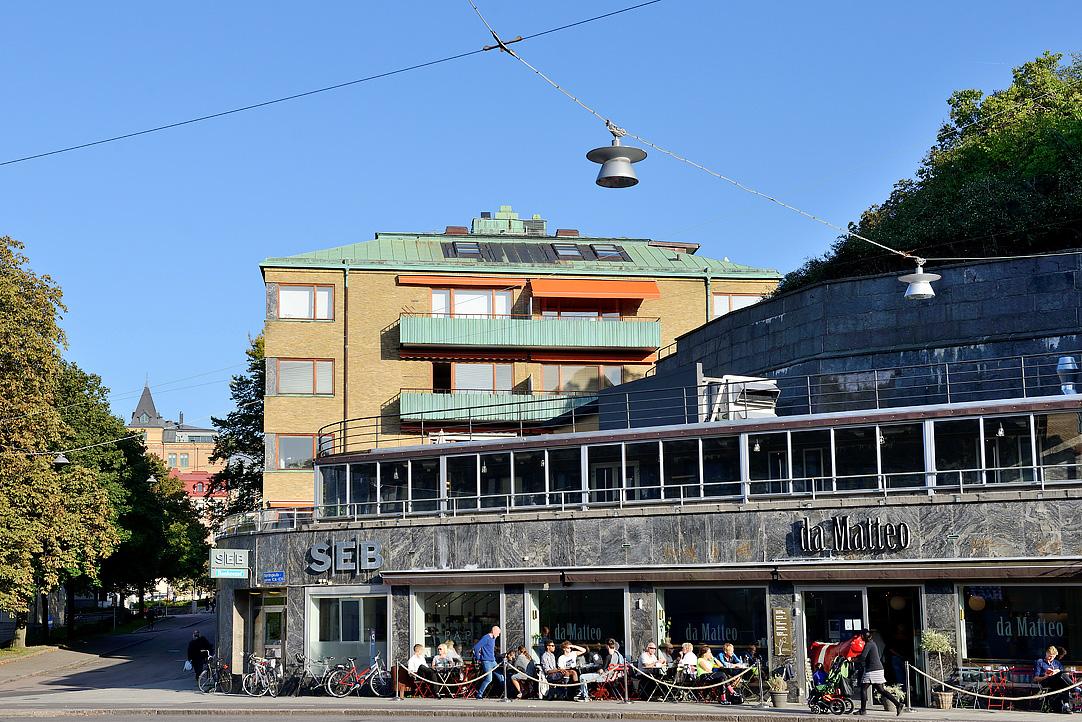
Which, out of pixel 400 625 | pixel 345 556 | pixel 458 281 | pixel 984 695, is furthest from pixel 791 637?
pixel 458 281

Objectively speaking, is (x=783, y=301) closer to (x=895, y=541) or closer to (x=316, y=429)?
(x=895, y=541)

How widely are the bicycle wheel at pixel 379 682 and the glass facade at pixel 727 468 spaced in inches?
156

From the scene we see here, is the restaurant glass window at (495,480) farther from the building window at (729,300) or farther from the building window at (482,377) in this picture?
the building window at (729,300)

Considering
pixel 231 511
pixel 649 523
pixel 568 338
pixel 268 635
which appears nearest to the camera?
pixel 649 523

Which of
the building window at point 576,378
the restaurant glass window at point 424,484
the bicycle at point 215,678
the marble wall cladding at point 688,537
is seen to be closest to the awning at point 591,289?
the building window at point 576,378

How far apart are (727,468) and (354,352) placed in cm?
2631

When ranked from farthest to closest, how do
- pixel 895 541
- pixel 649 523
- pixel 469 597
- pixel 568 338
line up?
pixel 568 338 < pixel 469 597 < pixel 649 523 < pixel 895 541

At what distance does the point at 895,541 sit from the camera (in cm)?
2481

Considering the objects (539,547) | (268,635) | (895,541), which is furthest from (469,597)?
(895,541)

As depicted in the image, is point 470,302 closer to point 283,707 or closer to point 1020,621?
point 283,707

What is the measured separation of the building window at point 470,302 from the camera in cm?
5188

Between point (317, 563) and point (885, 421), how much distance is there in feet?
44.7

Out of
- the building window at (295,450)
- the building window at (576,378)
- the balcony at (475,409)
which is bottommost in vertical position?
the building window at (295,450)

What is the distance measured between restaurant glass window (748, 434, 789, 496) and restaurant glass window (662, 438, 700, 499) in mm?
1251
